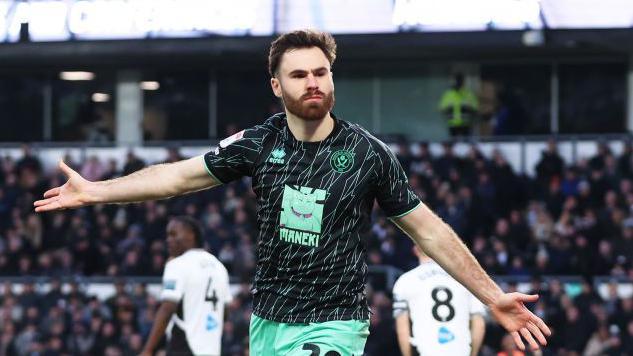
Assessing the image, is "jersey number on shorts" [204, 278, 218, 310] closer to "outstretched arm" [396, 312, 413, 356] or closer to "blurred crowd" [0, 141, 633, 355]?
"outstretched arm" [396, 312, 413, 356]

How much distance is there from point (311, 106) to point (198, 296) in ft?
19.2

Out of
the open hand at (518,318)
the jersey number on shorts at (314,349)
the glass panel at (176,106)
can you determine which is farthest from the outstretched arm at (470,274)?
the glass panel at (176,106)

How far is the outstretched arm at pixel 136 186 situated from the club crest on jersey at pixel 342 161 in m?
0.54

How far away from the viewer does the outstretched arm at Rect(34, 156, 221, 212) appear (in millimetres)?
6320

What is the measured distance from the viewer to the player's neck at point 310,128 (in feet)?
20.6

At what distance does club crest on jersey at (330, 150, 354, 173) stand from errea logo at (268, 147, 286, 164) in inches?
8.3

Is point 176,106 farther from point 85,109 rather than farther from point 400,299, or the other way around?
point 400,299

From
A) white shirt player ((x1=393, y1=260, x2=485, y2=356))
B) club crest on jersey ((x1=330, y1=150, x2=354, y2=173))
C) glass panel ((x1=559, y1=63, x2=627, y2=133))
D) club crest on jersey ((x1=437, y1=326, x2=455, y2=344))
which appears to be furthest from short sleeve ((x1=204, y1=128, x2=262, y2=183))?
glass panel ((x1=559, y1=63, x2=627, y2=133))

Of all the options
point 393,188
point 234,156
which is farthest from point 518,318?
point 234,156

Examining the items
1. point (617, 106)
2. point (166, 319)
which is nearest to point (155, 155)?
point (617, 106)

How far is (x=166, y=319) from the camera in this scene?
38.1 feet

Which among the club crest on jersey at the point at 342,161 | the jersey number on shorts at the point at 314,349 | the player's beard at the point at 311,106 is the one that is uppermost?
the player's beard at the point at 311,106

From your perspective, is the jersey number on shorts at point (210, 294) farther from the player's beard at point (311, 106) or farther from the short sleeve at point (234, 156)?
the player's beard at point (311, 106)

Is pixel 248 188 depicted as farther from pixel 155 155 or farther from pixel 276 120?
pixel 276 120
